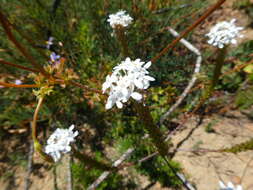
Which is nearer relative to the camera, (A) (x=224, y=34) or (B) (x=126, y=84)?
(B) (x=126, y=84)

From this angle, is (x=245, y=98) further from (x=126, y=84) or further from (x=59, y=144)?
(x=59, y=144)

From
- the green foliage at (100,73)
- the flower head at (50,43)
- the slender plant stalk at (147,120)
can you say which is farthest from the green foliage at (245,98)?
the flower head at (50,43)

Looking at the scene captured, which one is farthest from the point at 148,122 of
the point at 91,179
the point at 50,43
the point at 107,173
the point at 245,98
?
the point at 50,43

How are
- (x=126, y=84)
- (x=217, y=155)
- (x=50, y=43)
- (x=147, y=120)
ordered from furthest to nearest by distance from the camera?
(x=50, y=43)
(x=217, y=155)
(x=147, y=120)
(x=126, y=84)

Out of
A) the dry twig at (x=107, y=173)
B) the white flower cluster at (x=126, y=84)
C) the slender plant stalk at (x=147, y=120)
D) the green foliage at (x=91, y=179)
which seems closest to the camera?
the white flower cluster at (x=126, y=84)

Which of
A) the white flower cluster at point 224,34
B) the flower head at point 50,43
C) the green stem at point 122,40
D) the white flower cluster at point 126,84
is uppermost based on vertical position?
the flower head at point 50,43

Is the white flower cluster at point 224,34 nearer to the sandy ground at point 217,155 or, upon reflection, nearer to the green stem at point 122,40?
the green stem at point 122,40

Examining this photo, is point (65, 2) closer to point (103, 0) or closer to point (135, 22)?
point (103, 0)

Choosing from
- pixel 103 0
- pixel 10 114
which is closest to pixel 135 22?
pixel 103 0

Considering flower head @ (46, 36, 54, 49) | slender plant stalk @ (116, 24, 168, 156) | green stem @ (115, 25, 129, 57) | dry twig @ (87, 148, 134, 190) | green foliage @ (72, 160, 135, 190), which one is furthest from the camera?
flower head @ (46, 36, 54, 49)

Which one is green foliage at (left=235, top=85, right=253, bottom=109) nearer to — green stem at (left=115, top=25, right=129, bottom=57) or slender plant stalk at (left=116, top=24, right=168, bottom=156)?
slender plant stalk at (left=116, top=24, right=168, bottom=156)

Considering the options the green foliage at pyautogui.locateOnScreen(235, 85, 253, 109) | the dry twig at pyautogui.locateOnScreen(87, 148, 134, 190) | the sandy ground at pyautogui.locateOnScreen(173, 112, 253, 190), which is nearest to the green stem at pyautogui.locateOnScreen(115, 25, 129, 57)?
the dry twig at pyautogui.locateOnScreen(87, 148, 134, 190)
